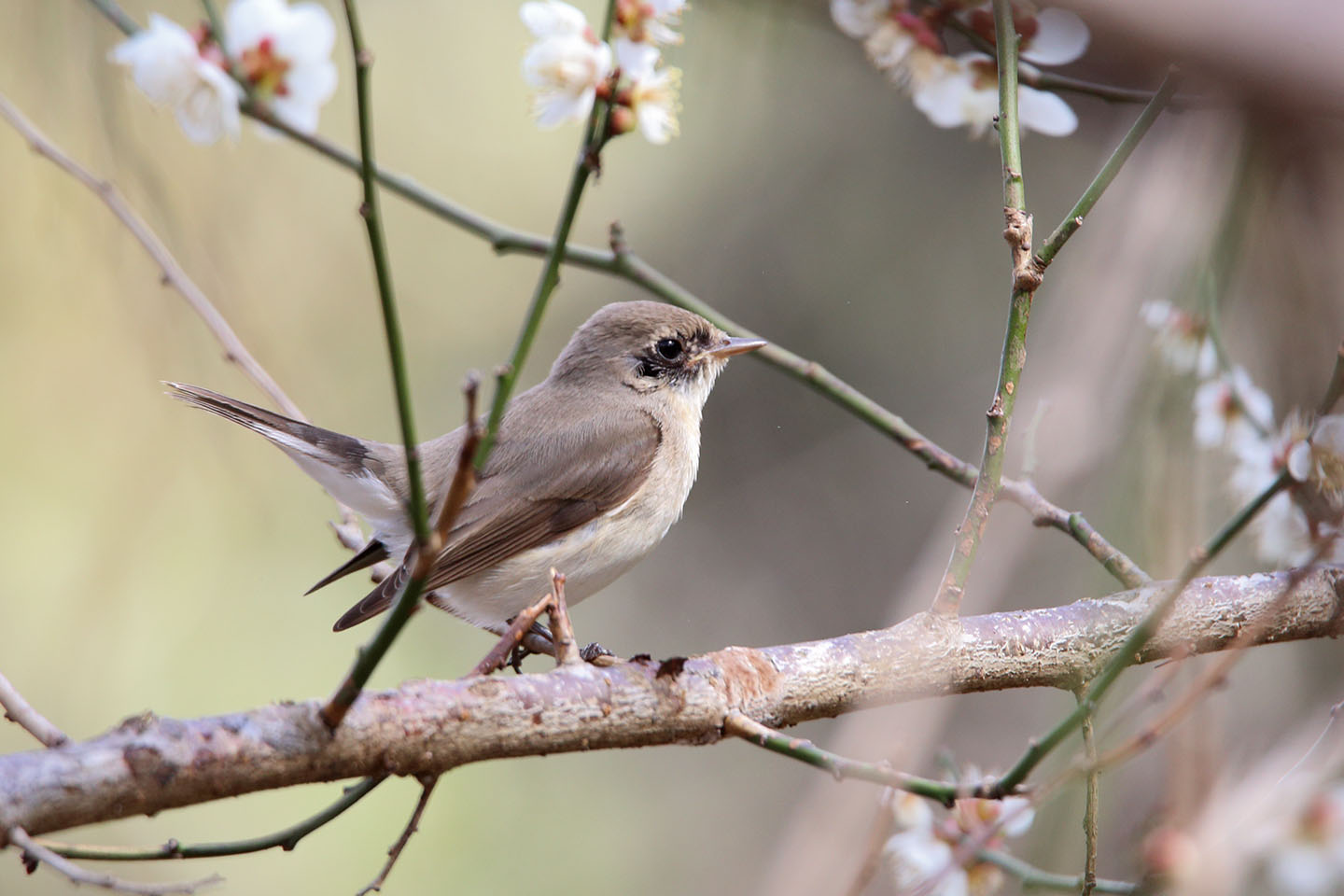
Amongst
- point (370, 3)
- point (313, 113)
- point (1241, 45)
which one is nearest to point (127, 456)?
point (370, 3)

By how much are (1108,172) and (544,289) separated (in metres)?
1.32

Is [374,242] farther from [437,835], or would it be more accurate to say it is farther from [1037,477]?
[437,835]

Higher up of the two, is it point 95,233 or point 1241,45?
point 95,233

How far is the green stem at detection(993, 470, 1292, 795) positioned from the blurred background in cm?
136

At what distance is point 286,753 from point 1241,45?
1517 mm

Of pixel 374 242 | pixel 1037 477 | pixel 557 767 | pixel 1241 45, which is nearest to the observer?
pixel 1241 45

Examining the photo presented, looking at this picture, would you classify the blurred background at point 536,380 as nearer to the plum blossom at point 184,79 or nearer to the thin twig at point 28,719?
the plum blossom at point 184,79

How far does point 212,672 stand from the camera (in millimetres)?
5195

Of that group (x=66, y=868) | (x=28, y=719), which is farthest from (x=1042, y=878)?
(x=28, y=719)

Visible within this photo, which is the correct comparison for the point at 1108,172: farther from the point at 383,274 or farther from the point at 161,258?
the point at 161,258

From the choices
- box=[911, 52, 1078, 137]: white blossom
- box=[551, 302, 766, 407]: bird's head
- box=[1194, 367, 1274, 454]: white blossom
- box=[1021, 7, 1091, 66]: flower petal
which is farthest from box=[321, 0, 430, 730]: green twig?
box=[551, 302, 766, 407]: bird's head

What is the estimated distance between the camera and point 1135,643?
153 centimetres

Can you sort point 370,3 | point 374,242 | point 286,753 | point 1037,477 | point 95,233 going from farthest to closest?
1. point 370,3
2. point 95,233
3. point 1037,477
4. point 286,753
5. point 374,242

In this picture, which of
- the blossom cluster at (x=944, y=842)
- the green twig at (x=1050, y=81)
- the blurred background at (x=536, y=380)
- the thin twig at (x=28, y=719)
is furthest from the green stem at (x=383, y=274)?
the blurred background at (x=536, y=380)
